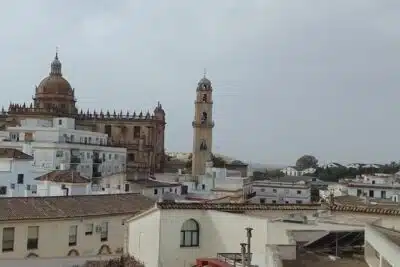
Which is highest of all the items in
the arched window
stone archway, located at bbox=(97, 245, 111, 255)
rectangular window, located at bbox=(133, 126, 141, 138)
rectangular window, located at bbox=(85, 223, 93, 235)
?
rectangular window, located at bbox=(133, 126, 141, 138)

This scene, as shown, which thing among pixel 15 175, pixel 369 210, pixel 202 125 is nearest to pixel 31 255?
pixel 369 210

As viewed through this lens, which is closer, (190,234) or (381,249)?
(381,249)

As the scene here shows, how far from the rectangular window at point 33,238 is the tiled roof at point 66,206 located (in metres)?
0.56

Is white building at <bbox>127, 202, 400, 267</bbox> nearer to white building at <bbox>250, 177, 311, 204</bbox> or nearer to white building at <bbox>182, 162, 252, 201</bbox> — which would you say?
white building at <bbox>182, 162, 252, 201</bbox>

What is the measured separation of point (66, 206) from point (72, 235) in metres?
1.55

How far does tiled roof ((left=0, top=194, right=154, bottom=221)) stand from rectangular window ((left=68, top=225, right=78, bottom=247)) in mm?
581

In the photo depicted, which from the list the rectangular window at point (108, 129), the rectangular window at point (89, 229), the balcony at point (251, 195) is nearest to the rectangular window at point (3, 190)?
the rectangular window at point (89, 229)

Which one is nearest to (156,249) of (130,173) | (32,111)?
(130,173)

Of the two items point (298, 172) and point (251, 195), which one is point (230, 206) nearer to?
point (251, 195)

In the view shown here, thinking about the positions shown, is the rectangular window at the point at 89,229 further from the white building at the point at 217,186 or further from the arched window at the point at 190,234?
the white building at the point at 217,186

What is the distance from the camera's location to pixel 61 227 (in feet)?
90.9

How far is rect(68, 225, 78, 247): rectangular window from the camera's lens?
2806 cm

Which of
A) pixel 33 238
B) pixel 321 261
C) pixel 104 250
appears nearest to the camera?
pixel 321 261

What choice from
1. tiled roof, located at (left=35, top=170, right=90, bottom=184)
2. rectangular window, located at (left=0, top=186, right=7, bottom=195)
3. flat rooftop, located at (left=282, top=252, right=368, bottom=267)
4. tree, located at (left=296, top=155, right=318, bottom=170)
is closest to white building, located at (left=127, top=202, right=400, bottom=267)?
flat rooftop, located at (left=282, top=252, right=368, bottom=267)
